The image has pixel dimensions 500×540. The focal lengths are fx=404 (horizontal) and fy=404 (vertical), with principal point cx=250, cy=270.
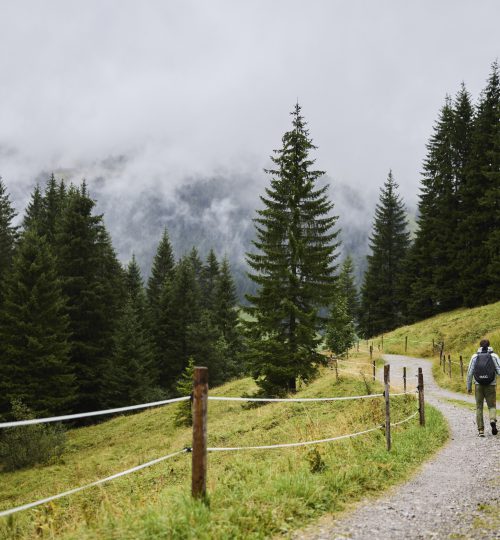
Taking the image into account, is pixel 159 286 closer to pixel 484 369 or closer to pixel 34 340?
pixel 34 340

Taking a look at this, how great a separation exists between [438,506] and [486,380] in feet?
20.9

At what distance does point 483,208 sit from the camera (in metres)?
38.6

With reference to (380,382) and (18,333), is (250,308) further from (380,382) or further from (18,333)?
(18,333)

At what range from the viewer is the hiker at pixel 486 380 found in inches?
421

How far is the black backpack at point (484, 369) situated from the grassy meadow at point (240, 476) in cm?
179

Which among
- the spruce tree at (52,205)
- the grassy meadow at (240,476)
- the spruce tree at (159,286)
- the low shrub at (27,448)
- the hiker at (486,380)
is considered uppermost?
the spruce tree at (52,205)

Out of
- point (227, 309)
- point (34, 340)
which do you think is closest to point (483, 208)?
point (227, 309)

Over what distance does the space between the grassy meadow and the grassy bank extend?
6853 mm

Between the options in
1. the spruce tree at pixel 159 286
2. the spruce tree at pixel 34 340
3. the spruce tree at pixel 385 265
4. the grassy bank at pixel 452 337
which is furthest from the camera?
the spruce tree at pixel 385 265

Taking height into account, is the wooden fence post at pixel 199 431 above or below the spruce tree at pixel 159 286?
below

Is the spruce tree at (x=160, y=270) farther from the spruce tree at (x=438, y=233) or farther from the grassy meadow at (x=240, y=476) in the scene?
the grassy meadow at (x=240, y=476)

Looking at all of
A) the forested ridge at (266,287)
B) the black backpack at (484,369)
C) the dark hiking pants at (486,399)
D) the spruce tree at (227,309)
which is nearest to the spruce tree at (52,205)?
the forested ridge at (266,287)

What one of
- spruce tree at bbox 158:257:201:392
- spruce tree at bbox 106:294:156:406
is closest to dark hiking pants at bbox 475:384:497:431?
spruce tree at bbox 106:294:156:406

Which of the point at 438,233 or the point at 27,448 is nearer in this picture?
the point at 27,448
